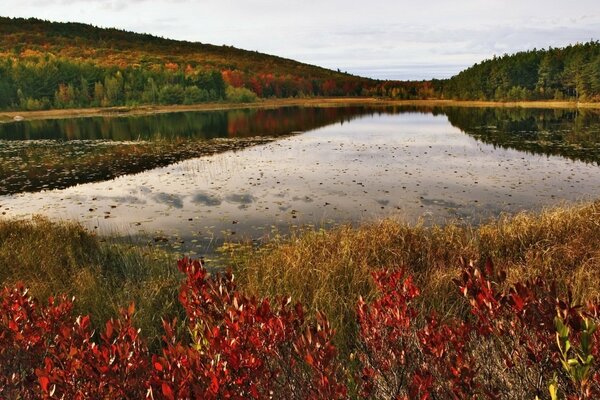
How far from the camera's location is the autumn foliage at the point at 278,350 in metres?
2.80

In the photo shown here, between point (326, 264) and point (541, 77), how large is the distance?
5244 inches

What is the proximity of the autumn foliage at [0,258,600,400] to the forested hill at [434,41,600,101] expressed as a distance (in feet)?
374

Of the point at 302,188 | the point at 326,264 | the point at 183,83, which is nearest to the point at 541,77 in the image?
the point at 183,83

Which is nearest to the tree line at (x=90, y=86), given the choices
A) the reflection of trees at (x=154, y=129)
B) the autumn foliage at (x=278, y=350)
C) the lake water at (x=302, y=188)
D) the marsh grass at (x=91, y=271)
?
the reflection of trees at (x=154, y=129)

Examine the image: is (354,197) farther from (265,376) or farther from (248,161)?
(265,376)

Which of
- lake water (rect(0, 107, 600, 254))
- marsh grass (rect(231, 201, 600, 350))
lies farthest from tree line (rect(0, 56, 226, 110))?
marsh grass (rect(231, 201, 600, 350))

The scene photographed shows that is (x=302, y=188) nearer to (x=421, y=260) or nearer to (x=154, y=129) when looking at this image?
(x=421, y=260)

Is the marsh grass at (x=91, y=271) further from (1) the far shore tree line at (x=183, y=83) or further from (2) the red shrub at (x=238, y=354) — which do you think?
(1) the far shore tree line at (x=183, y=83)

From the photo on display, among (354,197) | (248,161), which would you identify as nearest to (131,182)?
(248,161)

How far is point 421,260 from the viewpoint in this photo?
33.7 ft

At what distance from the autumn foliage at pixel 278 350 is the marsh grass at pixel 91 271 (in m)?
2.72

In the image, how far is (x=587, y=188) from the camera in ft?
65.9

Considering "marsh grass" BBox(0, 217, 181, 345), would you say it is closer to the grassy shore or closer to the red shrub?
the grassy shore

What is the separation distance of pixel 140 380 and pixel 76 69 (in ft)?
467
